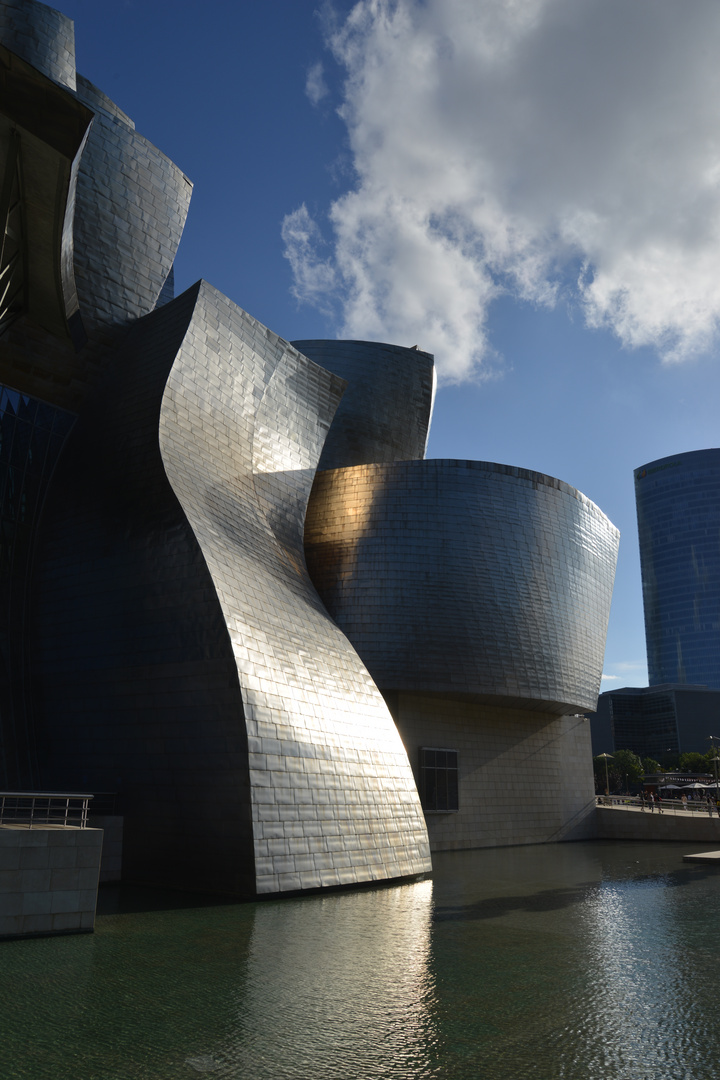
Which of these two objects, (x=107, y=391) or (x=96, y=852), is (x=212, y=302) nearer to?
(x=107, y=391)

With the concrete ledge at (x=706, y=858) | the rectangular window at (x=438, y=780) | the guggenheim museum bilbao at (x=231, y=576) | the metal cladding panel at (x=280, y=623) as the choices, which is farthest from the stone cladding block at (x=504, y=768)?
the concrete ledge at (x=706, y=858)

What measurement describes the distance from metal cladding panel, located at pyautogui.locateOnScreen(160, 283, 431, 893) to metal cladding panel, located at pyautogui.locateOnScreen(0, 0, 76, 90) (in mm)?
6461

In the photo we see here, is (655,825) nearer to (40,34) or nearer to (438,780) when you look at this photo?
(438,780)

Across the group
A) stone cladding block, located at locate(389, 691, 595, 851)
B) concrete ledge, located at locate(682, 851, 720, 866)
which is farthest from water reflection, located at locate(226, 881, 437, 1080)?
→ stone cladding block, located at locate(389, 691, 595, 851)

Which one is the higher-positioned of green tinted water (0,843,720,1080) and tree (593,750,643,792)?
tree (593,750,643,792)

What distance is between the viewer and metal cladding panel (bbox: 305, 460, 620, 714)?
23953 millimetres

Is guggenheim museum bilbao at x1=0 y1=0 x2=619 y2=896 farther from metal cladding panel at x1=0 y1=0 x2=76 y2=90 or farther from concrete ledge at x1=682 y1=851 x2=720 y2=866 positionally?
concrete ledge at x1=682 y1=851 x2=720 y2=866

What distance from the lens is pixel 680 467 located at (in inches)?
4988

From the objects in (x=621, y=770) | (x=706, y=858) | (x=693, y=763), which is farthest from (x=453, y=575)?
(x=693, y=763)

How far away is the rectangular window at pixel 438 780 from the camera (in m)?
25.0

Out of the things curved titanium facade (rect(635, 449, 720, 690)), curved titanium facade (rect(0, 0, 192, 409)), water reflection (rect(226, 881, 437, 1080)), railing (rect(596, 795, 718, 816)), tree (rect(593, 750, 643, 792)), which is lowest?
water reflection (rect(226, 881, 437, 1080))

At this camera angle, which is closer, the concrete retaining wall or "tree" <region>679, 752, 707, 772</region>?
the concrete retaining wall

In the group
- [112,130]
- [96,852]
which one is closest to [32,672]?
[96,852]

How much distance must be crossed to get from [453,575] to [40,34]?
1849 cm
